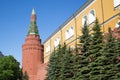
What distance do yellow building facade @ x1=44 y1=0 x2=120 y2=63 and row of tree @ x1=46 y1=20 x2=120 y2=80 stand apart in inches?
172

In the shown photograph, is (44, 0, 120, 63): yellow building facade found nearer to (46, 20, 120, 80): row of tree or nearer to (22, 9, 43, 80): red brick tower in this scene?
(46, 20, 120, 80): row of tree

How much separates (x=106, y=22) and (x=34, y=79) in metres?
25.3

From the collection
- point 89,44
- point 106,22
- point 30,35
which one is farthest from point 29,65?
point 89,44

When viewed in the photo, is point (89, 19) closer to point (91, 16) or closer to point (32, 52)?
point (91, 16)

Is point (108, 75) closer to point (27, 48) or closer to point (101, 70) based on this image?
point (101, 70)

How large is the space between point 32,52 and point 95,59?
99.5 feet

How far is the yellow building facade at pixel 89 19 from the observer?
2493 centimetres

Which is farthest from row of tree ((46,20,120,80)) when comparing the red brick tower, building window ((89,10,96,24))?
the red brick tower

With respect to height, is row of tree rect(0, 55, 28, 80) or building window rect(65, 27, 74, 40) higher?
building window rect(65, 27, 74, 40)

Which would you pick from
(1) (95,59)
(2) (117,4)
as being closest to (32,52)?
(2) (117,4)

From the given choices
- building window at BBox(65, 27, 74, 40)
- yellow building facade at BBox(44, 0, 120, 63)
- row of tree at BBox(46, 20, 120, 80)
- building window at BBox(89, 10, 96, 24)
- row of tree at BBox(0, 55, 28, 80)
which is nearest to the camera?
row of tree at BBox(46, 20, 120, 80)

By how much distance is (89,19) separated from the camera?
29812mm

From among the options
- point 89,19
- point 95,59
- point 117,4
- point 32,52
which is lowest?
point 95,59

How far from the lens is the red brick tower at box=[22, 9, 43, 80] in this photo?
158ft
